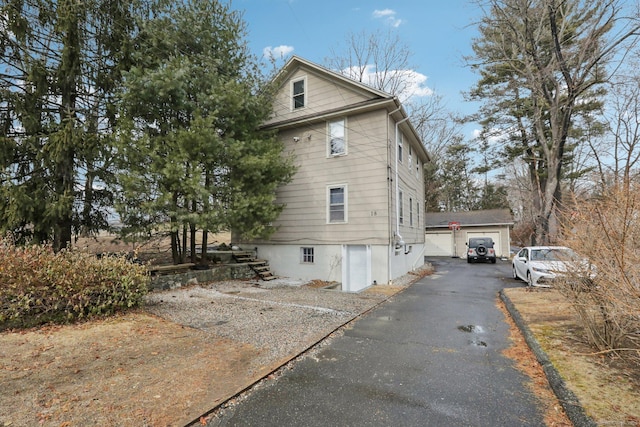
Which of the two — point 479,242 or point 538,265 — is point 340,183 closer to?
point 538,265

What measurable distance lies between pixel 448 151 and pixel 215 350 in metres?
31.4

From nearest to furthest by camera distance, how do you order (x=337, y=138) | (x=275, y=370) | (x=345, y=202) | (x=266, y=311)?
(x=275, y=370) → (x=266, y=311) → (x=345, y=202) → (x=337, y=138)

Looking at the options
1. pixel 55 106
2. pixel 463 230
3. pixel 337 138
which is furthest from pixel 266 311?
pixel 463 230

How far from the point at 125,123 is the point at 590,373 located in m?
11.1

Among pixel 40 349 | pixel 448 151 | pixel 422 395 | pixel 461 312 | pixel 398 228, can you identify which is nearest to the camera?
pixel 422 395

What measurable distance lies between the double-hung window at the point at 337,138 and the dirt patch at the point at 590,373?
332 inches

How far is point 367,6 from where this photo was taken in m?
12.0

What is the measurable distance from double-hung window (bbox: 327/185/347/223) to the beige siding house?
4 centimetres

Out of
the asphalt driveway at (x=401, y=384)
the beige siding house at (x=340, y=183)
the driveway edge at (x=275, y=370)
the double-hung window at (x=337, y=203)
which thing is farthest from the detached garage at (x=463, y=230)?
the driveway edge at (x=275, y=370)

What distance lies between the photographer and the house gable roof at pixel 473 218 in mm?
23984

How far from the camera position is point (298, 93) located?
44.6 ft

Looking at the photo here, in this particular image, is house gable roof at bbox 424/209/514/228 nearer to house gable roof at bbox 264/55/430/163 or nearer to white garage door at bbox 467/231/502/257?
white garage door at bbox 467/231/502/257

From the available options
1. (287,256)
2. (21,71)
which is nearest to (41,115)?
(21,71)

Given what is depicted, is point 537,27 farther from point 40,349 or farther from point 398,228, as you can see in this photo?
point 40,349
